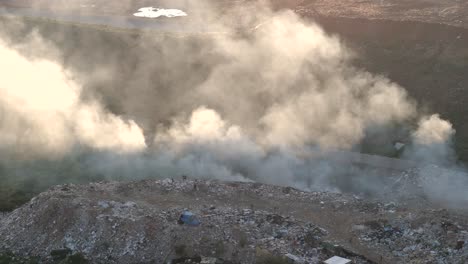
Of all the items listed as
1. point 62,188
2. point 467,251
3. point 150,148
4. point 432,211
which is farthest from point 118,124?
point 467,251

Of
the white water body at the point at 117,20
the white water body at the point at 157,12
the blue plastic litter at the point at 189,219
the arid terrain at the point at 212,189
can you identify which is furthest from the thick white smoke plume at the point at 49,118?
the white water body at the point at 157,12

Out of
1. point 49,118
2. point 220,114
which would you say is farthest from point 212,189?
point 49,118

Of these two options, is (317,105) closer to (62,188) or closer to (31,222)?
(62,188)

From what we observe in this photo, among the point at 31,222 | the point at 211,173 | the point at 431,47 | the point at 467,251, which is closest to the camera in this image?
the point at 467,251

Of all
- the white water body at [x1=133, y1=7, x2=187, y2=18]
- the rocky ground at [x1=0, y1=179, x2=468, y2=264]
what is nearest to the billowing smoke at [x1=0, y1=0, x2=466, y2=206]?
the rocky ground at [x1=0, y1=179, x2=468, y2=264]

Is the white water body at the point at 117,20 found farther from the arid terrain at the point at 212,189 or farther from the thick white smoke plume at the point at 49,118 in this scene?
the thick white smoke plume at the point at 49,118

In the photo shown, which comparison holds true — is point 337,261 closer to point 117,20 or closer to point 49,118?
point 49,118

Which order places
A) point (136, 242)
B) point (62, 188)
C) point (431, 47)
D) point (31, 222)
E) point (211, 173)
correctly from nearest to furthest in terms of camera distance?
point (136, 242) < point (31, 222) < point (62, 188) < point (211, 173) < point (431, 47)

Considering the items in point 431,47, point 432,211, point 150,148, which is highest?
point 431,47

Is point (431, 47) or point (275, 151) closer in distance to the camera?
point (275, 151)
